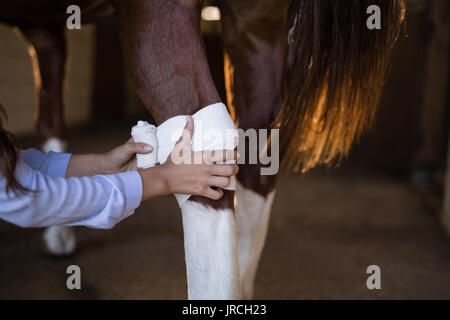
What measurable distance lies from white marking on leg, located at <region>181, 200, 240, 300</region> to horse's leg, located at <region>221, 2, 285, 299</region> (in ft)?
0.99

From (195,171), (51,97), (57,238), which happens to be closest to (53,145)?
(51,97)

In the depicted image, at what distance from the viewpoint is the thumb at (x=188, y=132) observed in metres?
0.50

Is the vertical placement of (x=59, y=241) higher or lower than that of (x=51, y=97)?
lower

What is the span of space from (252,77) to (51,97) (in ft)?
2.08

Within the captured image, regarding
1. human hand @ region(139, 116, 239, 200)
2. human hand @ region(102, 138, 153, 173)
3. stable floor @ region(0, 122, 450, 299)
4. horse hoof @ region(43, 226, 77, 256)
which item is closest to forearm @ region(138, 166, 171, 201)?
human hand @ region(139, 116, 239, 200)

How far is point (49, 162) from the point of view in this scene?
703 millimetres

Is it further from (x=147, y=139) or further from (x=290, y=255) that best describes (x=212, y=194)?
(x=290, y=255)

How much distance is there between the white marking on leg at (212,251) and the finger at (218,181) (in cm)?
3

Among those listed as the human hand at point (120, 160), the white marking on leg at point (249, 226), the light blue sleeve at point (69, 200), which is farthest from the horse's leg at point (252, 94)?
the light blue sleeve at point (69, 200)

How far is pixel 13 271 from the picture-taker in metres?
1.08

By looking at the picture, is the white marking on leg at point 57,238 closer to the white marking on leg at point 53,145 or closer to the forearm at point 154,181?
the white marking on leg at point 53,145

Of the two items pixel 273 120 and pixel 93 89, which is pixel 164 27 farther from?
pixel 93 89

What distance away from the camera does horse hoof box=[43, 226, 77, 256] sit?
3.87ft
